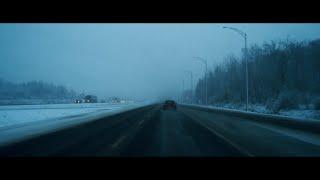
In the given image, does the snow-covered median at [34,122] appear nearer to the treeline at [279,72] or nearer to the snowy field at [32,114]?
the snowy field at [32,114]

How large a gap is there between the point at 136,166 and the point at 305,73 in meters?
87.1

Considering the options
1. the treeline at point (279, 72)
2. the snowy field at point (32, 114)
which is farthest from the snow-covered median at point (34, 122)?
the treeline at point (279, 72)

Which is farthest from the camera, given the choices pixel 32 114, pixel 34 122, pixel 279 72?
pixel 279 72

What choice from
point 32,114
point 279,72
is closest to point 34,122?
point 32,114

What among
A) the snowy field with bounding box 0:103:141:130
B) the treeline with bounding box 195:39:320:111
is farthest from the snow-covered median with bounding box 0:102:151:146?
the treeline with bounding box 195:39:320:111

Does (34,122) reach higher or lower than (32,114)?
lower

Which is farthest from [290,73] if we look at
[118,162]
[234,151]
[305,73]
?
[118,162]

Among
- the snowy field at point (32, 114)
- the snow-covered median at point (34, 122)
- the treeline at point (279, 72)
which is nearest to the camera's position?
the snow-covered median at point (34, 122)

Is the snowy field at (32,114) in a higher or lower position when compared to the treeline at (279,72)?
lower

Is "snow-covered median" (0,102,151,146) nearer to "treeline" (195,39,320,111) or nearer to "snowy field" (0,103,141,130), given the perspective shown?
"snowy field" (0,103,141,130)

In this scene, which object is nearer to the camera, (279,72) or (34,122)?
(34,122)

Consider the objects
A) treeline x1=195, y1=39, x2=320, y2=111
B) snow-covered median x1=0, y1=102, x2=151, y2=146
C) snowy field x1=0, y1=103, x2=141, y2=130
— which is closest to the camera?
snow-covered median x1=0, y1=102, x2=151, y2=146

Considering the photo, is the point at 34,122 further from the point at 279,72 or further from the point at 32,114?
the point at 279,72

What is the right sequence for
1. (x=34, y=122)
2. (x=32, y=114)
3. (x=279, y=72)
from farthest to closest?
(x=279, y=72)
(x=32, y=114)
(x=34, y=122)
